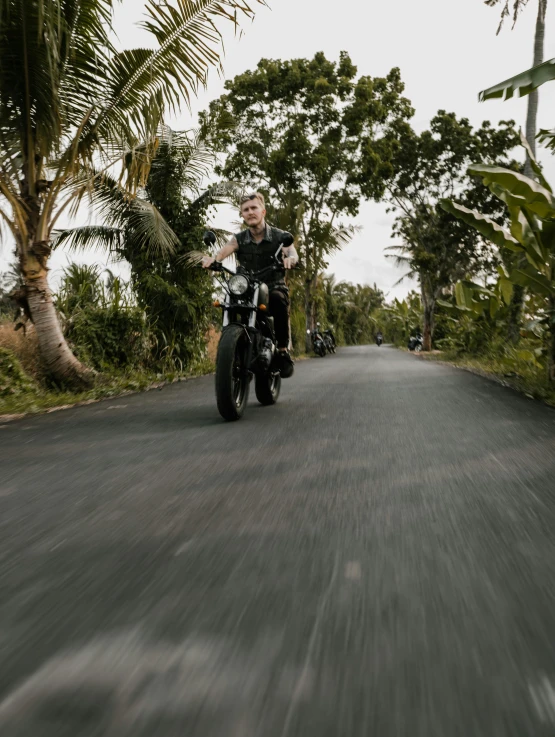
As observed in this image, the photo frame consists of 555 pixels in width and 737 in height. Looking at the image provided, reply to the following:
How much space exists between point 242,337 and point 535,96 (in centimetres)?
1521

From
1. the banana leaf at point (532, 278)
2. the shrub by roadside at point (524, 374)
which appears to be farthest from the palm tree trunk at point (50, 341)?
the banana leaf at point (532, 278)

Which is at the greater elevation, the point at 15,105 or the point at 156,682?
the point at 15,105

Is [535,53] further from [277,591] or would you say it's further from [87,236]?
[277,591]

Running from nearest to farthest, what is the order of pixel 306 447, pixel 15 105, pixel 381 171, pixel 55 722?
pixel 55 722, pixel 306 447, pixel 15 105, pixel 381 171

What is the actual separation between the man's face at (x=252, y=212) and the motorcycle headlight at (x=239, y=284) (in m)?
0.70

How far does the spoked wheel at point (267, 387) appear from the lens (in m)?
6.17

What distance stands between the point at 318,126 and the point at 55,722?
988 inches

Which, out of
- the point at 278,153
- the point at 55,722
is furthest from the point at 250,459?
the point at 278,153

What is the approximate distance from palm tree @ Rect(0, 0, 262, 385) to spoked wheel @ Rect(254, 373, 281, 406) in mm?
2705

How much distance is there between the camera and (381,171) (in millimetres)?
25406

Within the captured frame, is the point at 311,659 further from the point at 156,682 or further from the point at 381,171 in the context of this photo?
the point at 381,171

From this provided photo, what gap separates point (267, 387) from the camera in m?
6.33

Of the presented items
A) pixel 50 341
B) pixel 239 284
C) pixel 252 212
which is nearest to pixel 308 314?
pixel 50 341

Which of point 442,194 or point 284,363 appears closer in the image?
point 284,363
